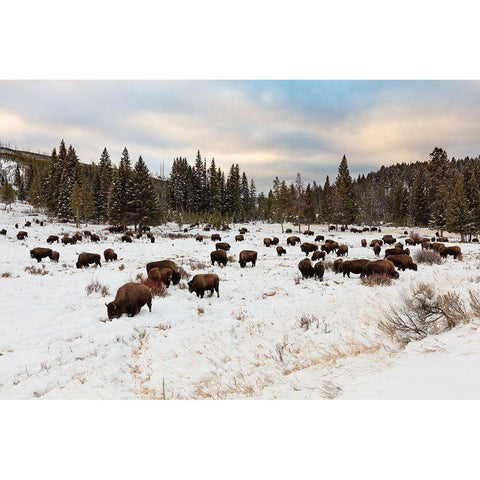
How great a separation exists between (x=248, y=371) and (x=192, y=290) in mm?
5372

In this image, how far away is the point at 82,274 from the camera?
1366 centimetres

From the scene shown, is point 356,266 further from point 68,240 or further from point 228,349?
point 68,240

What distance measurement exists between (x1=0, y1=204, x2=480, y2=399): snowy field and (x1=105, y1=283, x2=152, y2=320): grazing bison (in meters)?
0.28

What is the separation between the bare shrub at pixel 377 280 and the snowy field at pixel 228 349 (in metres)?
0.45

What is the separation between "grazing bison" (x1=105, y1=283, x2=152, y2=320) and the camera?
7.56m

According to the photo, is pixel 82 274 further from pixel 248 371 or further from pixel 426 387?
pixel 426 387

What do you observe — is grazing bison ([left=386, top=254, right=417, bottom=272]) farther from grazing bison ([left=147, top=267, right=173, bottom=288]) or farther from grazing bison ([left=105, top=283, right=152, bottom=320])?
grazing bison ([left=105, top=283, right=152, bottom=320])

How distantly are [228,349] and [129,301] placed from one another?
346 centimetres

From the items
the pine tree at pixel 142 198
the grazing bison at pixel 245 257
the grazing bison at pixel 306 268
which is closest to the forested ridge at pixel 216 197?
the pine tree at pixel 142 198

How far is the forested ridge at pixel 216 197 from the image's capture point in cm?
4253

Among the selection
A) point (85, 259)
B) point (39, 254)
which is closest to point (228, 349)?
point (85, 259)

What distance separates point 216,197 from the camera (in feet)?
221

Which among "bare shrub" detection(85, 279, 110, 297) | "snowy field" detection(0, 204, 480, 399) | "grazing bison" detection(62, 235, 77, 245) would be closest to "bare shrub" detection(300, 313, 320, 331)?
"snowy field" detection(0, 204, 480, 399)

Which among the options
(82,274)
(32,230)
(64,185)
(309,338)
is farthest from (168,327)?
(64,185)
